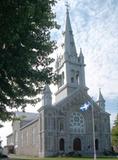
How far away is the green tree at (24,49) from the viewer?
464 inches

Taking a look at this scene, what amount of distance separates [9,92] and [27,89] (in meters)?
0.96

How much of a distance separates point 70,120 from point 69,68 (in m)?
12.3

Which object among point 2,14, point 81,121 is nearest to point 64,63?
point 81,121

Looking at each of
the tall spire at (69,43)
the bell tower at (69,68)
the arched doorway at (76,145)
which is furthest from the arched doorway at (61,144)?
the tall spire at (69,43)

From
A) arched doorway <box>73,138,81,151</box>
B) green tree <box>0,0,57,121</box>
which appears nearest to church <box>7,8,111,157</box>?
arched doorway <box>73,138,81,151</box>

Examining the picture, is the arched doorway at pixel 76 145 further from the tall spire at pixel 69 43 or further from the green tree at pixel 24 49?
the green tree at pixel 24 49

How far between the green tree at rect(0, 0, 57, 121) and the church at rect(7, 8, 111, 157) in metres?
43.1

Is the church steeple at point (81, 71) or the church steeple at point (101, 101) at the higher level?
the church steeple at point (81, 71)

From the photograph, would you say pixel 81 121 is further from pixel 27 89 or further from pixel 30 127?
pixel 27 89

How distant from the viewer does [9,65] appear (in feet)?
47.6

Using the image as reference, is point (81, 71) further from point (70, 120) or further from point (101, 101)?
point (70, 120)

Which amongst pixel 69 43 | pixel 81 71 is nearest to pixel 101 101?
pixel 81 71

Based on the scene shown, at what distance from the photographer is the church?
64.8m

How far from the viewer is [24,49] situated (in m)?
15.0
